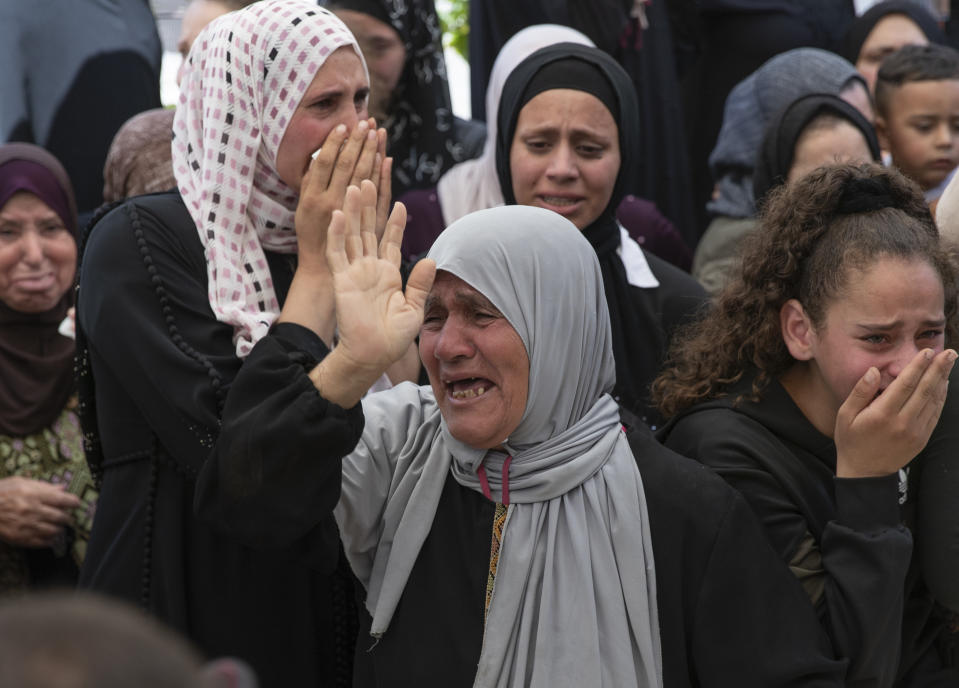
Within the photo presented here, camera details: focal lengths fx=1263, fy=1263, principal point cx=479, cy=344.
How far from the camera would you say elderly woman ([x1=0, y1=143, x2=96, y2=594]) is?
375 cm

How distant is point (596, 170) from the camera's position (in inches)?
156

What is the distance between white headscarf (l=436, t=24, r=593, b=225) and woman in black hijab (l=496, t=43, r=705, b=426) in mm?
396

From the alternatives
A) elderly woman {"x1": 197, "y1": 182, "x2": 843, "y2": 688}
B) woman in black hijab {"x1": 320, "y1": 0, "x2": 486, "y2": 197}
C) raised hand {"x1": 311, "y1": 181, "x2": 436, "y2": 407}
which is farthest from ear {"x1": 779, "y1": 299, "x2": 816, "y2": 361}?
woman in black hijab {"x1": 320, "y1": 0, "x2": 486, "y2": 197}

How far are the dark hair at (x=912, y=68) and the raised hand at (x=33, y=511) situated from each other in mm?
3682

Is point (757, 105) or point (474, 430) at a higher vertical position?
point (757, 105)

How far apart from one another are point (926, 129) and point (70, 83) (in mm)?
3525

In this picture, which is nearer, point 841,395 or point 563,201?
point 841,395

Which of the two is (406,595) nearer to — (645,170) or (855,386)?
(855,386)

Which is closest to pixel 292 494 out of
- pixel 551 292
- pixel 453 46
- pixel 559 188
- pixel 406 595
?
pixel 406 595

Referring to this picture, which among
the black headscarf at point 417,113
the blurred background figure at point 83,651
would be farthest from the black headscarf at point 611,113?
the blurred background figure at point 83,651

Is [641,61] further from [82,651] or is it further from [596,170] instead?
[82,651]

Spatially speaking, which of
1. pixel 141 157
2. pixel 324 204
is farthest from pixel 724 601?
pixel 141 157

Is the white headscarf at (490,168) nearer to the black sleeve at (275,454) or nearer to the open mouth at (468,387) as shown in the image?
the open mouth at (468,387)

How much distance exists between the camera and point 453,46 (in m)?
9.91
